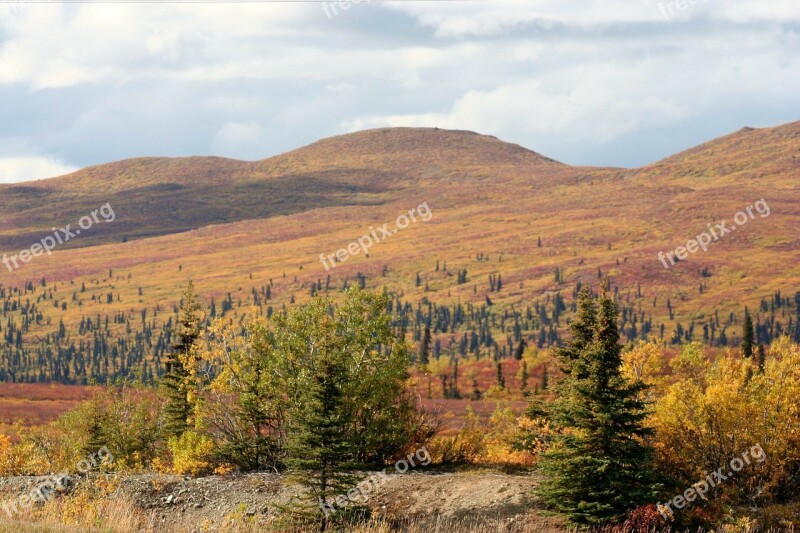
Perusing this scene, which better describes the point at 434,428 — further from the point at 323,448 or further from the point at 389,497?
the point at 323,448

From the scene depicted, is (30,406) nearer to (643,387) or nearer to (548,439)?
(548,439)

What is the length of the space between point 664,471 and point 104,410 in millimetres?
28292

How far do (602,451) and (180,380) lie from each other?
79.4ft

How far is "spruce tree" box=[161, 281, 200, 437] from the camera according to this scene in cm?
4350

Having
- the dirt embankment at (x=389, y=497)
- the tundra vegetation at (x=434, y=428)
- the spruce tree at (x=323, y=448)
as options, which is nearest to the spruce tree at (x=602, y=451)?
the tundra vegetation at (x=434, y=428)

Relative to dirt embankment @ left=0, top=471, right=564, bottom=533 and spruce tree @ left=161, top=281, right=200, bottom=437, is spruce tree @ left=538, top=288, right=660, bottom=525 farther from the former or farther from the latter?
spruce tree @ left=161, top=281, right=200, bottom=437

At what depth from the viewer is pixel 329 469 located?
2800cm

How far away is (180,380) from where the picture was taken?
44125 mm

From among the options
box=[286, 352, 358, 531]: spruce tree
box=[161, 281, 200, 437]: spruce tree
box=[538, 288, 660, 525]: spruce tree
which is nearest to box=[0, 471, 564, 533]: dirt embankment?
box=[286, 352, 358, 531]: spruce tree

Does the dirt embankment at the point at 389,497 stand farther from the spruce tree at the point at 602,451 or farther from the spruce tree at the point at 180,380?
the spruce tree at the point at 180,380

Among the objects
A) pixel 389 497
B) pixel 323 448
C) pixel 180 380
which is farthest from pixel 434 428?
pixel 180 380

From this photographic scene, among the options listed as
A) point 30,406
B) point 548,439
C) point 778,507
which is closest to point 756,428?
point 778,507

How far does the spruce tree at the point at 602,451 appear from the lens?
27391 mm

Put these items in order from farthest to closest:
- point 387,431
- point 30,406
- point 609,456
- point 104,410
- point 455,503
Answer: point 30,406, point 104,410, point 387,431, point 455,503, point 609,456
